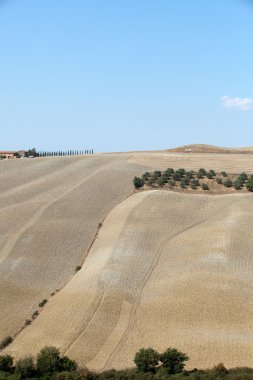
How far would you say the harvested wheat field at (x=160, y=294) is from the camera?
1506 inches

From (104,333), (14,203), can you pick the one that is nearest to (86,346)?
(104,333)

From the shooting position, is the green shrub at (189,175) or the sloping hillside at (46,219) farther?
the green shrub at (189,175)

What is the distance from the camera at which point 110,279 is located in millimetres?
50781

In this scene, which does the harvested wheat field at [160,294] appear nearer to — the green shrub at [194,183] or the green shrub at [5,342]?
the green shrub at [5,342]

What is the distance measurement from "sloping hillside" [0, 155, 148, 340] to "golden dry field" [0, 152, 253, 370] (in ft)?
0.51

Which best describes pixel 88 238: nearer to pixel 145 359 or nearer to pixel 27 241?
pixel 27 241

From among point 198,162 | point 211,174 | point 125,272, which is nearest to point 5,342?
point 125,272

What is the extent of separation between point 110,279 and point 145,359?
18637 mm

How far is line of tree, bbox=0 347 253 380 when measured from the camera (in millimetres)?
30531

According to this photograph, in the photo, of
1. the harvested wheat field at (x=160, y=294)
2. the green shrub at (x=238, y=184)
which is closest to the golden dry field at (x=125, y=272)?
the harvested wheat field at (x=160, y=294)

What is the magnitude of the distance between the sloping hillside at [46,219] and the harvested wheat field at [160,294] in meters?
1.83

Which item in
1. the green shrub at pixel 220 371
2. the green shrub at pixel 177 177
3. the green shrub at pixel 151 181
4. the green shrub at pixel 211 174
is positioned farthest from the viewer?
the green shrub at pixel 211 174

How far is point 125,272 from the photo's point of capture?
52.3 m

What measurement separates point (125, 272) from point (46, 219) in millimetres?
18460
